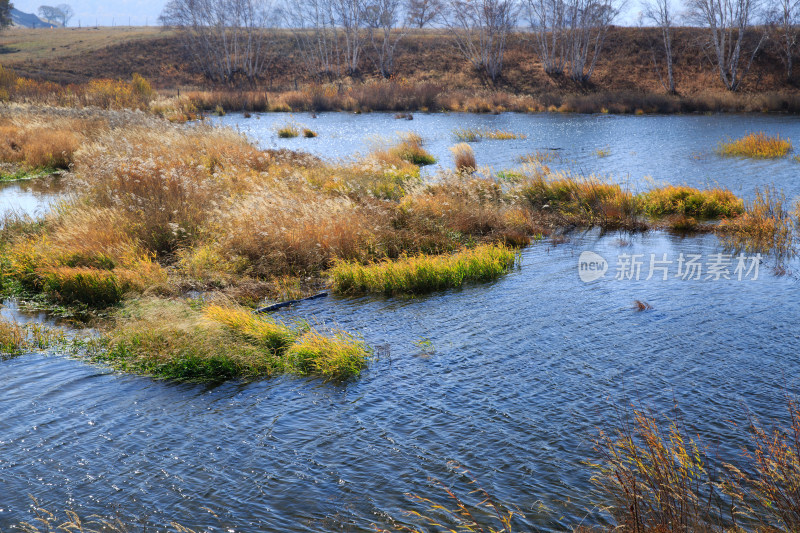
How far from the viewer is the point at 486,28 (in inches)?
2431

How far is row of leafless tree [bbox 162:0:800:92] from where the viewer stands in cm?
5141

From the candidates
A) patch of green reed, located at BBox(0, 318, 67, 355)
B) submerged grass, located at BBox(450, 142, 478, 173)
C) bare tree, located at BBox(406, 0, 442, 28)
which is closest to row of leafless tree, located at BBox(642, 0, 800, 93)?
bare tree, located at BBox(406, 0, 442, 28)

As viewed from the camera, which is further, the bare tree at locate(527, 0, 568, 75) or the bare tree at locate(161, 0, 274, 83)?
the bare tree at locate(161, 0, 274, 83)

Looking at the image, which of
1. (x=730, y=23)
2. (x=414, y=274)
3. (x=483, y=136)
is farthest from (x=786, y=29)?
(x=414, y=274)

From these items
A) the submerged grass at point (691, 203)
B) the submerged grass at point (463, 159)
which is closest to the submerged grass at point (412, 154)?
the submerged grass at point (463, 159)

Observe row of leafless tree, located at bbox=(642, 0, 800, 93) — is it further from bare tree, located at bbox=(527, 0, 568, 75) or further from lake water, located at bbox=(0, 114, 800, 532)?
lake water, located at bbox=(0, 114, 800, 532)

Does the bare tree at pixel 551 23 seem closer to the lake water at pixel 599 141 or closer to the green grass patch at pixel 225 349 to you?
the lake water at pixel 599 141

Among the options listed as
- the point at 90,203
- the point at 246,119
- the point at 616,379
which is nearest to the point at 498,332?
the point at 616,379

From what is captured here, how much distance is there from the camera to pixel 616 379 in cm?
754

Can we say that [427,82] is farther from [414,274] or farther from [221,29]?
A: [414,274]

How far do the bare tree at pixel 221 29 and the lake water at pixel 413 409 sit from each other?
60618 mm

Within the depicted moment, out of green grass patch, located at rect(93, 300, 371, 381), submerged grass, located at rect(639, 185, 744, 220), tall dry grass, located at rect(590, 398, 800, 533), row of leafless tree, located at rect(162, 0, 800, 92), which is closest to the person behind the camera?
tall dry grass, located at rect(590, 398, 800, 533)

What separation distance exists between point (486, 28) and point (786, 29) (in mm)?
26597

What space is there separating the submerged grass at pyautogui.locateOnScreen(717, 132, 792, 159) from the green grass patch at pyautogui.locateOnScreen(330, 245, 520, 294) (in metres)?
16.4
